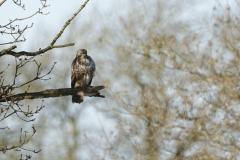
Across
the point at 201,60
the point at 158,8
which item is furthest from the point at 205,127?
the point at 158,8

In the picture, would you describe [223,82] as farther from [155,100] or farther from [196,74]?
[155,100]

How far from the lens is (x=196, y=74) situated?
925 centimetres

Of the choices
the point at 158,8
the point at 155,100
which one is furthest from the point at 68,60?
the point at 155,100

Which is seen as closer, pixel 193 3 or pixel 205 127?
pixel 205 127

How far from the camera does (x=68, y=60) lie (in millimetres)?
24984

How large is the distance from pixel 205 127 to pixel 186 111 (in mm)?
312

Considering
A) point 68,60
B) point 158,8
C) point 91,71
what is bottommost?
point 91,71

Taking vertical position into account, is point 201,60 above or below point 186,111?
above

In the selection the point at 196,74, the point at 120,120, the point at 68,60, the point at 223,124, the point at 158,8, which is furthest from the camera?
the point at 68,60

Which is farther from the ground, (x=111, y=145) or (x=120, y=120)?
(x=120, y=120)

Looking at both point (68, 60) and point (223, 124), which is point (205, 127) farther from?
point (68, 60)

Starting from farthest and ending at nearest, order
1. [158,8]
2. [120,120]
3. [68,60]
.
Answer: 1. [68,60]
2. [158,8]
3. [120,120]

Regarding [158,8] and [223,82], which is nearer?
[223,82]

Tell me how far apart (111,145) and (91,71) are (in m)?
1.88
